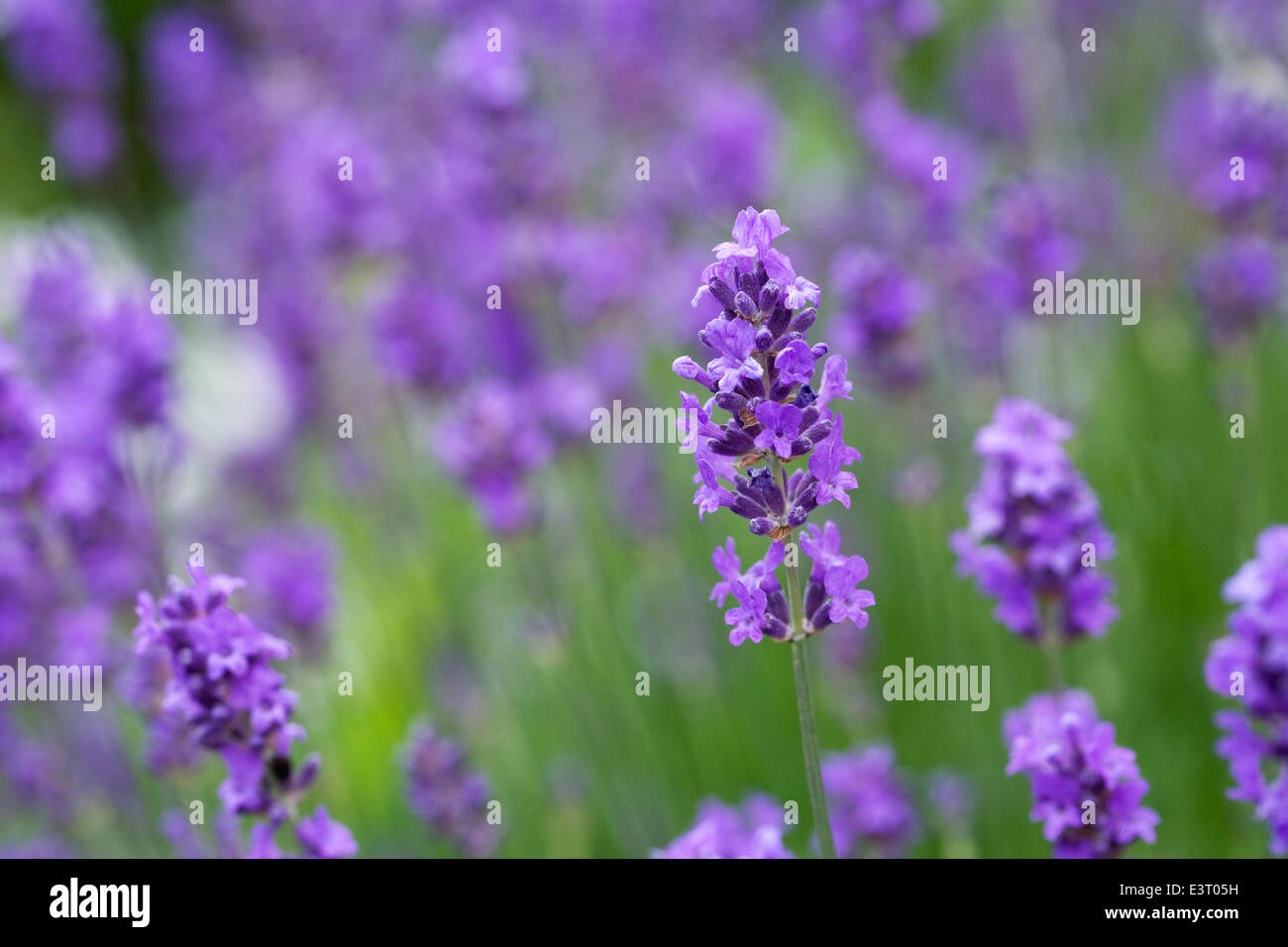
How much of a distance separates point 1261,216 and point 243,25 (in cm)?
411

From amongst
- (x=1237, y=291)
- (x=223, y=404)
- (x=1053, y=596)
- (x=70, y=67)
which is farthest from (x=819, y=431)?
(x=223, y=404)

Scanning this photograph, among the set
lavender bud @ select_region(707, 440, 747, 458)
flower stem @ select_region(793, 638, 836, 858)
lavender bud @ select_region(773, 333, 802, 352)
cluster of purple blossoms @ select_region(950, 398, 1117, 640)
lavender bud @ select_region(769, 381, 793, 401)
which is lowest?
flower stem @ select_region(793, 638, 836, 858)

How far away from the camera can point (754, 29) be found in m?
5.24

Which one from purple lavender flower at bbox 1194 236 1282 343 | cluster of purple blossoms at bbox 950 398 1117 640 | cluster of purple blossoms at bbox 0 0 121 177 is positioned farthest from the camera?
cluster of purple blossoms at bbox 0 0 121 177

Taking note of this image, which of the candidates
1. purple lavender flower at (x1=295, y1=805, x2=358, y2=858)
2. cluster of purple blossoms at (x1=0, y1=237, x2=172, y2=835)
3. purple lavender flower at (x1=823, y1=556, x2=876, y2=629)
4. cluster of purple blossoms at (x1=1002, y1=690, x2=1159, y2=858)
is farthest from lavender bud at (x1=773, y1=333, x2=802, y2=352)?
cluster of purple blossoms at (x1=0, y1=237, x2=172, y2=835)

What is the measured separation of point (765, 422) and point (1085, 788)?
2.41 ft

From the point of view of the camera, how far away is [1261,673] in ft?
6.29

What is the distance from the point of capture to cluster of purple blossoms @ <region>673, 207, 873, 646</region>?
168 cm

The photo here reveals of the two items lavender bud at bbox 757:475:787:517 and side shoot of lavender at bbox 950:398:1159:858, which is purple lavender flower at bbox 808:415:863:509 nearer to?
lavender bud at bbox 757:475:787:517

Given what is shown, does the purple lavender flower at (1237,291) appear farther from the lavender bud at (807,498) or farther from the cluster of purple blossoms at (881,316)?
the lavender bud at (807,498)
